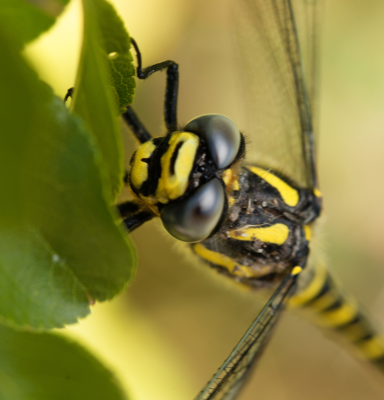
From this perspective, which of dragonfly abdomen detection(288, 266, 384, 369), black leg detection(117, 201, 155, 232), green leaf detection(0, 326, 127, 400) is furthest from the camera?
dragonfly abdomen detection(288, 266, 384, 369)

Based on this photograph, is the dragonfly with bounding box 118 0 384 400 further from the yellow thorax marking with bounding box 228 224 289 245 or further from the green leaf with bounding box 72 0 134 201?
the green leaf with bounding box 72 0 134 201

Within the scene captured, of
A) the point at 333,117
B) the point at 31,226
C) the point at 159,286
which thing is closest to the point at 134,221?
the point at 31,226

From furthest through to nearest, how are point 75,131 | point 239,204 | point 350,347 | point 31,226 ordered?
point 350,347, point 239,204, point 31,226, point 75,131

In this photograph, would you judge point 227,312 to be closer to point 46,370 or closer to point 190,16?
point 190,16

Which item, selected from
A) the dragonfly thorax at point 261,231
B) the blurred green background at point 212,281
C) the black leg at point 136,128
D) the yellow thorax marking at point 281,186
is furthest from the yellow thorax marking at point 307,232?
the blurred green background at point 212,281

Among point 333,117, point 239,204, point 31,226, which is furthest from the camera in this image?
point 333,117

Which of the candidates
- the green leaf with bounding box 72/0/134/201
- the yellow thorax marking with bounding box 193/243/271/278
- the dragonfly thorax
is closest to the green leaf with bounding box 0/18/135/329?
→ the green leaf with bounding box 72/0/134/201

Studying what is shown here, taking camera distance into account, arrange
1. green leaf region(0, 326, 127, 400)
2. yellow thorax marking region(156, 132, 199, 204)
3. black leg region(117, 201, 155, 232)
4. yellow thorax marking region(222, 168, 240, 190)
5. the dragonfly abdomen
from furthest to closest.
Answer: the dragonfly abdomen, black leg region(117, 201, 155, 232), yellow thorax marking region(222, 168, 240, 190), yellow thorax marking region(156, 132, 199, 204), green leaf region(0, 326, 127, 400)
